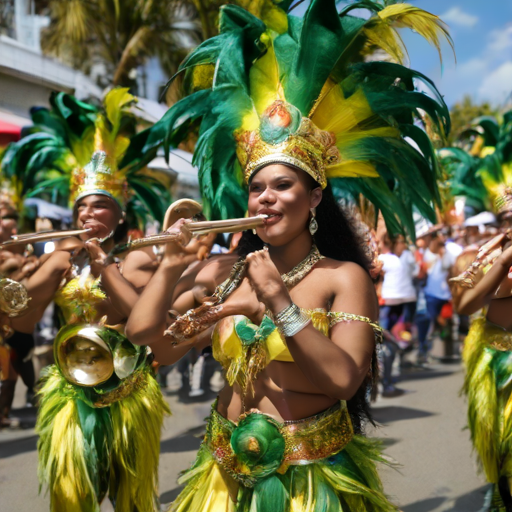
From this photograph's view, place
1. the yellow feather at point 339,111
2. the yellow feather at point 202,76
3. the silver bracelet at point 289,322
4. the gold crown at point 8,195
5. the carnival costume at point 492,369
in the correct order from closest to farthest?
the silver bracelet at point 289,322 → the yellow feather at point 339,111 → the yellow feather at point 202,76 → the carnival costume at point 492,369 → the gold crown at point 8,195

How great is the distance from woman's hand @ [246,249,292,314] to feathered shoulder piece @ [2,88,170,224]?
2298 millimetres

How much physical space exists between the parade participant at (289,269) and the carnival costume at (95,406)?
3.52 feet

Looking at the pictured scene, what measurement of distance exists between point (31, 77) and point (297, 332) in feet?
47.8

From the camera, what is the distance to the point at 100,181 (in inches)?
173

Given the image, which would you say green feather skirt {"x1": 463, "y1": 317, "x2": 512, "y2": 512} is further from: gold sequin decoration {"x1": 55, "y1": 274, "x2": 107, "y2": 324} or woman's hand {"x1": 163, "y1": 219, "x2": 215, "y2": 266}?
woman's hand {"x1": 163, "y1": 219, "x2": 215, "y2": 266}

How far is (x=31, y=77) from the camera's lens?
15.3 metres

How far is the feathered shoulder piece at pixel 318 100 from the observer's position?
8.80 ft

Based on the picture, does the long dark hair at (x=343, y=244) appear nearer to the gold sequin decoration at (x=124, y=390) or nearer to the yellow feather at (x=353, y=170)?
the yellow feather at (x=353, y=170)

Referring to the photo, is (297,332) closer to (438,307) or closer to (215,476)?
(215,476)

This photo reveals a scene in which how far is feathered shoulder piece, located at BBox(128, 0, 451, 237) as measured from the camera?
268 centimetres

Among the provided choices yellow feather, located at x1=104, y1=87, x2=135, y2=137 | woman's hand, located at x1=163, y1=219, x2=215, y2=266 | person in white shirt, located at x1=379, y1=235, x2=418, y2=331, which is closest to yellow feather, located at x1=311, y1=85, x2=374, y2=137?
woman's hand, located at x1=163, y1=219, x2=215, y2=266

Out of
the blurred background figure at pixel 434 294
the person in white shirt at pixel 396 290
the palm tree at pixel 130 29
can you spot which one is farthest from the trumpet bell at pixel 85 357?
the palm tree at pixel 130 29

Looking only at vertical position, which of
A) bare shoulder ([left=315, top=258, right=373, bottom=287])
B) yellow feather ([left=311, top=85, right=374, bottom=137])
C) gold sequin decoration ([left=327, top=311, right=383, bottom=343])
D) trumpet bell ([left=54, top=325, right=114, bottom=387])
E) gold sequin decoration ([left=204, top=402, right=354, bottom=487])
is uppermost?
yellow feather ([left=311, top=85, right=374, bottom=137])

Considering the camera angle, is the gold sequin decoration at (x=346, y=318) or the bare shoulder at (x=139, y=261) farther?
the bare shoulder at (x=139, y=261)
